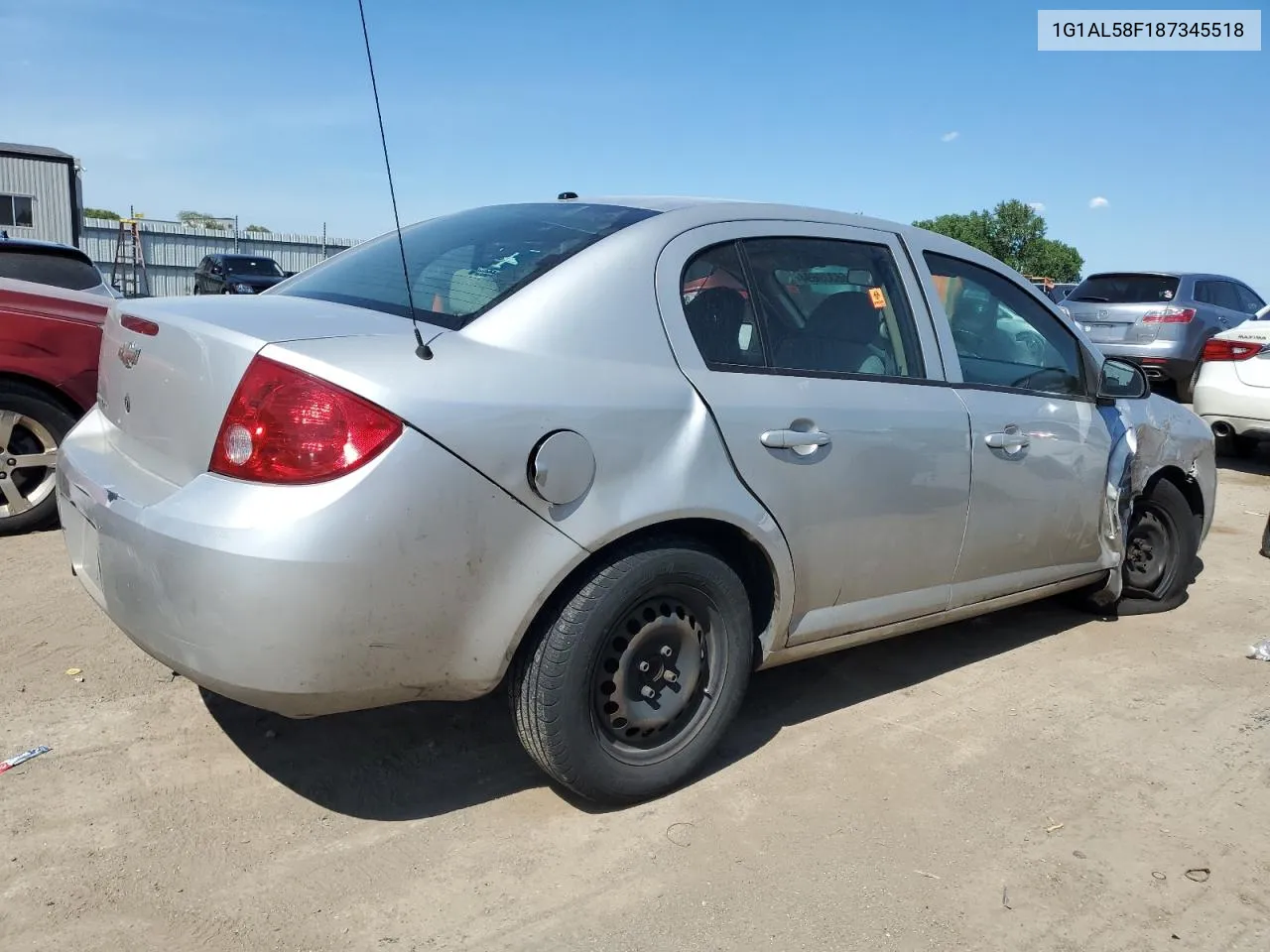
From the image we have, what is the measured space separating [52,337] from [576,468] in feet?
12.7

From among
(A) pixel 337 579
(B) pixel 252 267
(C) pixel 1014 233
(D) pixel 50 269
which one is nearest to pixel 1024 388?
(A) pixel 337 579

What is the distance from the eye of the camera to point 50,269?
6.32m

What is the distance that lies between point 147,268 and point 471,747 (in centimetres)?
2893

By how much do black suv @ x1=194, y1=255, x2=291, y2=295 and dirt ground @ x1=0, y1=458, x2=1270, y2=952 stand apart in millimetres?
21047

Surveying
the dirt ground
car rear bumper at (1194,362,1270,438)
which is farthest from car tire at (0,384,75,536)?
car rear bumper at (1194,362,1270,438)

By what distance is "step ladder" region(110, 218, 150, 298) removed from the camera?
89.7ft

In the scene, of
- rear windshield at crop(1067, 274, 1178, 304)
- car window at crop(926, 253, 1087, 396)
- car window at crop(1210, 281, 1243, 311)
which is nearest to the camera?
car window at crop(926, 253, 1087, 396)

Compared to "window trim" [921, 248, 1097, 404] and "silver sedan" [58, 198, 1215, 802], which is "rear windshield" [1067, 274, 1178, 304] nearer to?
"window trim" [921, 248, 1097, 404]

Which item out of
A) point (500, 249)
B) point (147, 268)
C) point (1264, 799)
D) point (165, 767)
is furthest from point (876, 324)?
point (147, 268)

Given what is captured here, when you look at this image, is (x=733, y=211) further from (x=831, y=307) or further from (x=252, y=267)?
(x=252, y=267)

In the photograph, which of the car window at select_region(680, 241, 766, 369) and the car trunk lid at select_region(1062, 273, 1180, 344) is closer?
the car window at select_region(680, 241, 766, 369)

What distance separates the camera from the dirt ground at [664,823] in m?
2.45

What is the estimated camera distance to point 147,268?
28.5 m

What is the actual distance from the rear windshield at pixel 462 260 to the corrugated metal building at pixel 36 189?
70.6 ft
